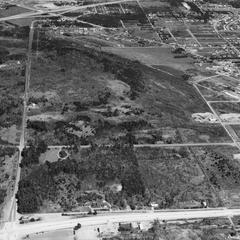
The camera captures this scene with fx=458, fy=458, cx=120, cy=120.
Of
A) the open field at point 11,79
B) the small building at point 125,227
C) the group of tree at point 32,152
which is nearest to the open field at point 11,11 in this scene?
the open field at point 11,79

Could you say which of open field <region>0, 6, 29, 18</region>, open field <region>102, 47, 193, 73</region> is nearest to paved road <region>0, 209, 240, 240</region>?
open field <region>102, 47, 193, 73</region>

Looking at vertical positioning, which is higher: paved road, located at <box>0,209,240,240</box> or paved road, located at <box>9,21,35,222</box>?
paved road, located at <box>0,209,240,240</box>

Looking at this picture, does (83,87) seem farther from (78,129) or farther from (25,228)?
(25,228)

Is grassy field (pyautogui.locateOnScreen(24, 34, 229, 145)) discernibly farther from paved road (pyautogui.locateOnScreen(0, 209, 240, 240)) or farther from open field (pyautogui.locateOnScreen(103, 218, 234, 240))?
open field (pyautogui.locateOnScreen(103, 218, 234, 240))

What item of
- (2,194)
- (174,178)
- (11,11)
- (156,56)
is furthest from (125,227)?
(11,11)

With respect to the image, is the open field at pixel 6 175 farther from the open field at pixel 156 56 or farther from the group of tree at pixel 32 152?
the open field at pixel 156 56

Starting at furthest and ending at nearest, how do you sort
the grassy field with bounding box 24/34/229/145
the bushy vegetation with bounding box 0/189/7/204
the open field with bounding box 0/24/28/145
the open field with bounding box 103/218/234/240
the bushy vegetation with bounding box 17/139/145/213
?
the grassy field with bounding box 24/34/229/145 < the open field with bounding box 0/24/28/145 < the bushy vegetation with bounding box 17/139/145/213 < the bushy vegetation with bounding box 0/189/7/204 < the open field with bounding box 103/218/234/240

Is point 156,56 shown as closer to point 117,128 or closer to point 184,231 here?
point 117,128
